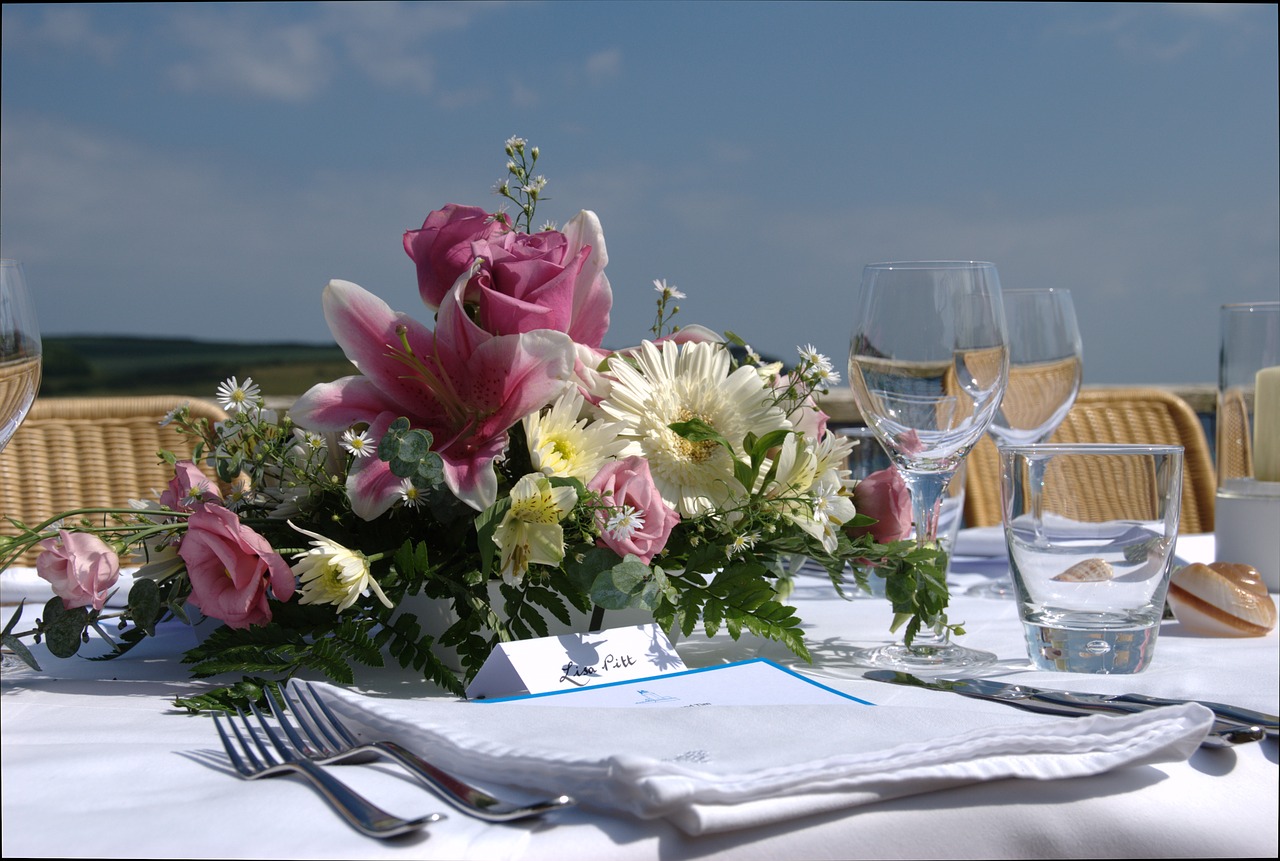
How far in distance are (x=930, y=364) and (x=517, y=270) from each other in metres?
0.36

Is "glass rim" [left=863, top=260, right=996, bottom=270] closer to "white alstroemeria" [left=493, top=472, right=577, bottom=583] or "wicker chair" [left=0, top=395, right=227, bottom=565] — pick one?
"white alstroemeria" [left=493, top=472, right=577, bottom=583]

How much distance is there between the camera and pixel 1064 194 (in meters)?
32.0

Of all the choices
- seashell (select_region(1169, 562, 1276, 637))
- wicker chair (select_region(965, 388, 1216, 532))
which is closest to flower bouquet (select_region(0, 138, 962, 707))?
seashell (select_region(1169, 562, 1276, 637))

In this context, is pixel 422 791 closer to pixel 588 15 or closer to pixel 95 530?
pixel 95 530

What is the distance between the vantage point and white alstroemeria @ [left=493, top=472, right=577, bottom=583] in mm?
769

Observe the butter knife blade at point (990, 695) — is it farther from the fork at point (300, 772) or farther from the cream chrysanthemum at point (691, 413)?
the fork at point (300, 772)

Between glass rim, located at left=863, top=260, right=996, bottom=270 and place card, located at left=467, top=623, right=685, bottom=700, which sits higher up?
glass rim, located at left=863, top=260, right=996, bottom=270

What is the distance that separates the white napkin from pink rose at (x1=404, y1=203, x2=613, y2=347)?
1.05 feet

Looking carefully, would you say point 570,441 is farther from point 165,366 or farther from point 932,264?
point 165,366

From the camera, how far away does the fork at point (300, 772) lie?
0.48 meters

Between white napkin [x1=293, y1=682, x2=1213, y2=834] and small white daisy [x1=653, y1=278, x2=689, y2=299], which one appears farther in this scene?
small white daisy [x1=653, y1=278, x2=689, y2=299]

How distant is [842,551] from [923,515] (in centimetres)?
10

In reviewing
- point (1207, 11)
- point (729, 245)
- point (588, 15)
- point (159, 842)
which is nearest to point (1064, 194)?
point (1207, 11)

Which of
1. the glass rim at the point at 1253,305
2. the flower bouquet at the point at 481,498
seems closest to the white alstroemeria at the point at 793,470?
the flower bouquet at the point at 481,498
